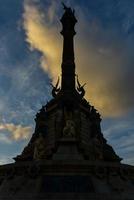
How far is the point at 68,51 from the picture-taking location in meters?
42.5

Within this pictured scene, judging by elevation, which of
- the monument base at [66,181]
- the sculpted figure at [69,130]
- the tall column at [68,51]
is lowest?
the monument base at [66,181]

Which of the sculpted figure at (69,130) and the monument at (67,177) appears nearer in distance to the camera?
the monument at (67,177)

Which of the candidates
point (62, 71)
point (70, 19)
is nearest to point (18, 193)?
point (62, 71)

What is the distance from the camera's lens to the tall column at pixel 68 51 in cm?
3944

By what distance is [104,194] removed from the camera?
19047mm

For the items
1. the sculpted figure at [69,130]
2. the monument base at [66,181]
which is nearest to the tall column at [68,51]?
the sculpted figure at [69,130]

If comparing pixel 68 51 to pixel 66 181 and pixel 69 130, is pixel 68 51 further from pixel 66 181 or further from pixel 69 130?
pixel 66 181

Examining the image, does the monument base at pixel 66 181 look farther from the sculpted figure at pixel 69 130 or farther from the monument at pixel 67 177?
the sculpted figure at pixel 69 130

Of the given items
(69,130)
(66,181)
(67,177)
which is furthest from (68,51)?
(66,181)

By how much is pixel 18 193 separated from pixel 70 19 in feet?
98.8

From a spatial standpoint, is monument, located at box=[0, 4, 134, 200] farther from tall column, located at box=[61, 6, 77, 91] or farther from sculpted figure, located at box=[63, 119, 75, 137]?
tall column, located at box=[61, 6, 77, 91]

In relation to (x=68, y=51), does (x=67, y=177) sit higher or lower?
lower

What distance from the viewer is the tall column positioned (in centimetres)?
3944

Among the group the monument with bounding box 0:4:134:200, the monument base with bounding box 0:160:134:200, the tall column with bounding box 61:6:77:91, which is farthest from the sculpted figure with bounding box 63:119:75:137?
the tall column with bounding box 61:6:77:91
